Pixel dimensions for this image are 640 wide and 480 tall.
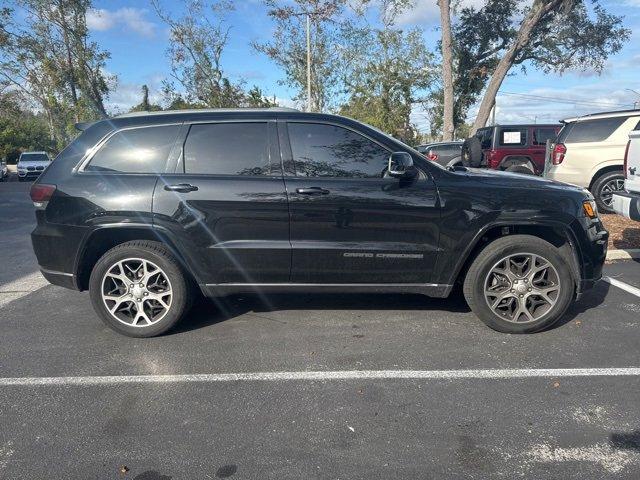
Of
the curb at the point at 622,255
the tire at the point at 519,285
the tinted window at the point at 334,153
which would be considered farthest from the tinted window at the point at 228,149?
the curb at the point at 622,255

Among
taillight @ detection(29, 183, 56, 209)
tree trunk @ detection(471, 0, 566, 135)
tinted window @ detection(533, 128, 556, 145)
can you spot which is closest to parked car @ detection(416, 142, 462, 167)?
tinted window @ detection(533, 128, 556, 145)

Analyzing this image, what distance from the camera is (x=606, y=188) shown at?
31.2 feet

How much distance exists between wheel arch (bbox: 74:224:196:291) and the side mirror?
187 cm

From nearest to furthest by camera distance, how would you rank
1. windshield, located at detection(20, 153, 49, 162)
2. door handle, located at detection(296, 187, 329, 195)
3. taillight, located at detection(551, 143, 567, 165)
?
door handle, located at detection(296, 187, 329, 195) < taillight, located at detection(551, 143, 567, 165) < windshield, located at detection(20, 153, 49, 162)

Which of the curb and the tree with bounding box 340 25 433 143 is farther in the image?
the tree with bounding box 340 25 433 143

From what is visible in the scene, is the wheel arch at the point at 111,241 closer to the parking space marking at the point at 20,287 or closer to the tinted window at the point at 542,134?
the parking space marking at the point at 20,287

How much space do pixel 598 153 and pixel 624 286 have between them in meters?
4.92

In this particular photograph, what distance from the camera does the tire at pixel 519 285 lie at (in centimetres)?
416

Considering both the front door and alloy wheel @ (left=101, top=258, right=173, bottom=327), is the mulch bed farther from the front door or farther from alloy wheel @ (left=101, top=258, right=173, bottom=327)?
alloy wheel @ (left=101, top=258, right=173, bottom=327)

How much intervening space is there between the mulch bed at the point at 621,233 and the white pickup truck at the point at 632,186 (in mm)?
1286

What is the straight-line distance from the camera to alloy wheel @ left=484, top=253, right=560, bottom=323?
4.20m

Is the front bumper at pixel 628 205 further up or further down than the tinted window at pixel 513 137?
further down

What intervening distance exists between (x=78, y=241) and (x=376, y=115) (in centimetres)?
2738

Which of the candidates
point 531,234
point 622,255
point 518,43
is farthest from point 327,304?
point 518,43
